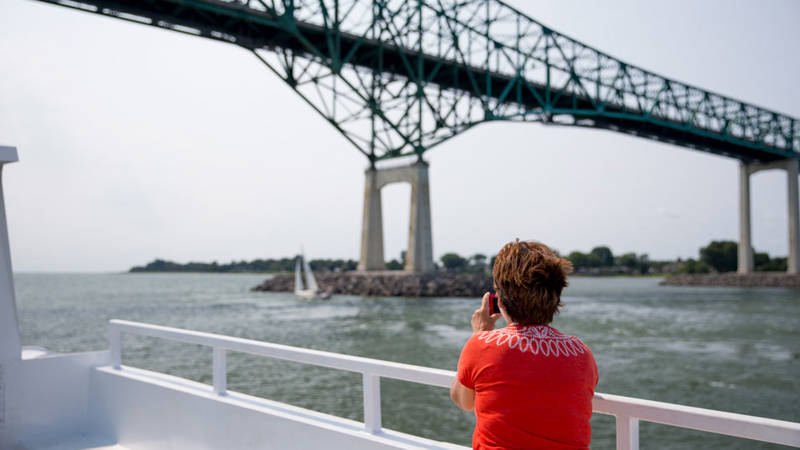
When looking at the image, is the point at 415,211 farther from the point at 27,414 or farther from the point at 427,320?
the point at 27,414

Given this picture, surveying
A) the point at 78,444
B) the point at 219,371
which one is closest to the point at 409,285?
the point at 78,444

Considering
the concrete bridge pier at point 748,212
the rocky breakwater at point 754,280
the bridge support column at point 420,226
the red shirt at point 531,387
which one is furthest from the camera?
the concrete bridge pier at point 748,212

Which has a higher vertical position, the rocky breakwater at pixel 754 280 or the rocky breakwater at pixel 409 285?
the rocky breakwater at pixel 409 285

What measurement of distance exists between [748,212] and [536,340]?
62.2m

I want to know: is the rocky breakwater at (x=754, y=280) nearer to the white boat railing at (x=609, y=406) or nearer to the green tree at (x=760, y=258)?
the green tree at (x=760, y=258)

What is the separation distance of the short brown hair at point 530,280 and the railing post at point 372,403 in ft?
3.85

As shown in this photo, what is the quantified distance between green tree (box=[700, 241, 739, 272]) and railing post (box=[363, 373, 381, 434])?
394ft

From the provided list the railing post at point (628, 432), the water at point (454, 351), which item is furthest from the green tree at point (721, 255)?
the railing post at point (628, 432)

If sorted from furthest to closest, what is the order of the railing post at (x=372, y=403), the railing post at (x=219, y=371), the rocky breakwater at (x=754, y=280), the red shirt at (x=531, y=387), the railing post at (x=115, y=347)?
the rocky breakwater at (x=754, y=280)
the railing post at (x=115, y=347)
the railing post at (x=219, y=371)
the railing post at (x=372, y=403)
the red shirt at (x=531, y=387)

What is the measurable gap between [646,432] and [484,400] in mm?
9058

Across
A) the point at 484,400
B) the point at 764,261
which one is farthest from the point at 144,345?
the point at 764,261

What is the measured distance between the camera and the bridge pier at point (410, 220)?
123 feet

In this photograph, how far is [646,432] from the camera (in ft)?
31.4

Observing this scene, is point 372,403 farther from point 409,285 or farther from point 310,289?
point 310,289
